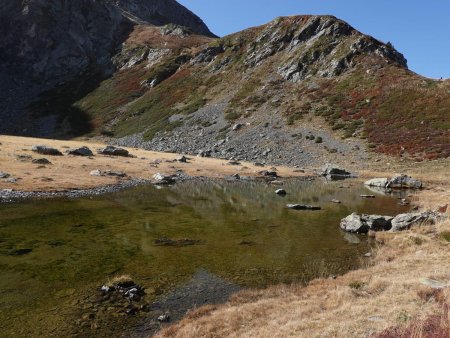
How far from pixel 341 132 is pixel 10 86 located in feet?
471

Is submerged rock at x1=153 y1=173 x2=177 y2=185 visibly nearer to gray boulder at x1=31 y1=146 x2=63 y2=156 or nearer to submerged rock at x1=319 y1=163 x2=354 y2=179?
gray boulder at x1=31 y1=146 x2=63 y2=156

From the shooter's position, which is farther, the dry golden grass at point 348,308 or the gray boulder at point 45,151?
the gray boulder at point 45,151

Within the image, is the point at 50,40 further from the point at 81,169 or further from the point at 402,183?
the point at 402,183

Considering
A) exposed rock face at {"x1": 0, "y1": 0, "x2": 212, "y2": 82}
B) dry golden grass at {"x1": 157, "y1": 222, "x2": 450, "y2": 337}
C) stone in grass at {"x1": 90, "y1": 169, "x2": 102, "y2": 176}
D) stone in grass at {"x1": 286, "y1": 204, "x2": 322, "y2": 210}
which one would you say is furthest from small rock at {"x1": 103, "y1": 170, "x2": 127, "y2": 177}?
exposed rock face at {"x1": 0, "y1": 0, "x2": 212, "y2": 82}

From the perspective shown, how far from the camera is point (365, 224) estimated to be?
95.9 feet

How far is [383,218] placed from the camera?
3005cm

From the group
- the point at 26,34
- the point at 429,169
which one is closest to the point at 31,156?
the point at 429,169

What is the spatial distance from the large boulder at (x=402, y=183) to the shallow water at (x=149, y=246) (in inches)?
543

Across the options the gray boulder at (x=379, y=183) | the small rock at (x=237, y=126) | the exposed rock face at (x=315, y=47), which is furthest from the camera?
the exposed rock face at (x=315, y=47)

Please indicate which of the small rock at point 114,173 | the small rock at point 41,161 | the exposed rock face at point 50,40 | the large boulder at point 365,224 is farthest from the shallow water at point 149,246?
the exposed rock face at point 50,40

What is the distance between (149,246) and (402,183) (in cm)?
4314

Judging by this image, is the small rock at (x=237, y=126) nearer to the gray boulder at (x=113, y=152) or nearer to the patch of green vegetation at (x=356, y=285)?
the gray boulder at (x=113, y=152)

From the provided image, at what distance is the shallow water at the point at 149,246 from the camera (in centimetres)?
1697

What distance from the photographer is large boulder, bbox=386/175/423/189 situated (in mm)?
53594
